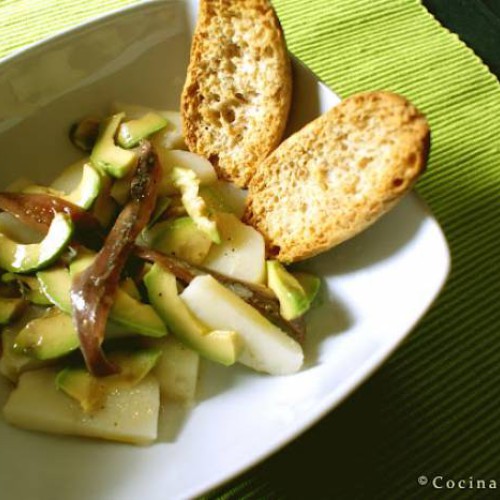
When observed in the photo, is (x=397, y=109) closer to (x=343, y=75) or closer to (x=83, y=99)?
(x=83, y=99)

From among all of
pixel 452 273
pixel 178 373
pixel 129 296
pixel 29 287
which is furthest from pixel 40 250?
pixel 452 273

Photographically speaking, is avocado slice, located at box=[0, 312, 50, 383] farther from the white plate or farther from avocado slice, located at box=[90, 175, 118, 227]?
avocado slice, located at box=[90, 175, 118, 227]

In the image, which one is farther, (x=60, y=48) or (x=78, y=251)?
(x=60, y=48)

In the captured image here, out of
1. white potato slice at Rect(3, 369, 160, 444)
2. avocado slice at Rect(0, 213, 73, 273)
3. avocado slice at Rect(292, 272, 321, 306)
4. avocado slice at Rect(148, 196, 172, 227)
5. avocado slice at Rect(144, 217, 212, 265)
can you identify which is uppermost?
avocado slice at Rect(0, 213, 73, 273)

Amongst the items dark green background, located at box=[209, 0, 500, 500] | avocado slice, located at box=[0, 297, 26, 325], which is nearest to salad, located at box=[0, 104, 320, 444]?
avocado slice, located at box=[0, 297, 26, 325]

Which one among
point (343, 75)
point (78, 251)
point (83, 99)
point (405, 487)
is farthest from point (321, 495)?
point (343, 75)

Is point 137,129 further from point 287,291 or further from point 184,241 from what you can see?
point 287,291
